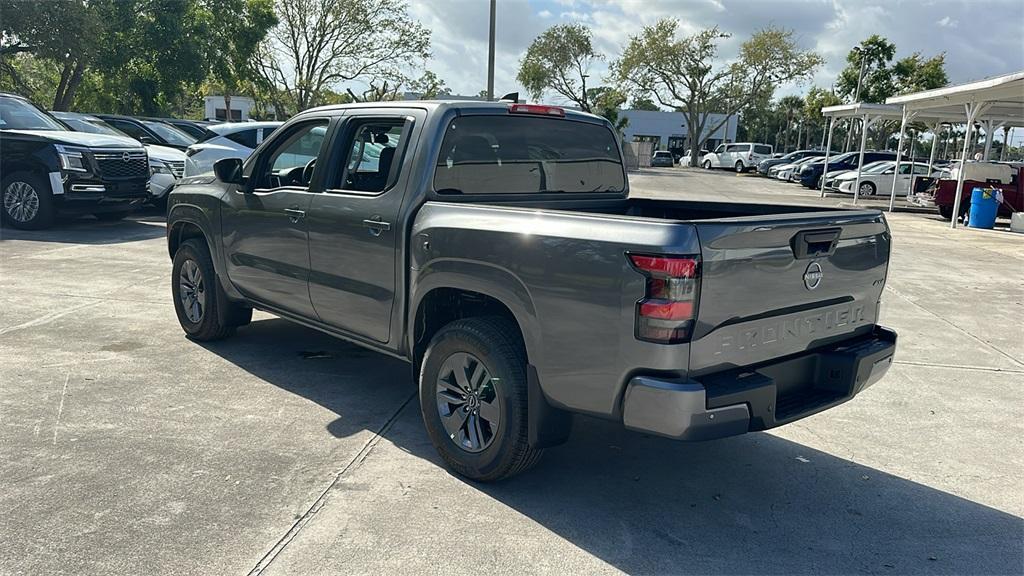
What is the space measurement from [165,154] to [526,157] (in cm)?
1157

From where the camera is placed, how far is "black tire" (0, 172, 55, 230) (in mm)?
11375

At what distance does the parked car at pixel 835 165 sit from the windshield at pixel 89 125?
85.2ft

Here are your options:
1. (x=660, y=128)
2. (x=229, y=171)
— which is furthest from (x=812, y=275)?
(x=660, y=128)

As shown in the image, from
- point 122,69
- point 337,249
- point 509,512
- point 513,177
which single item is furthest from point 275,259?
point 122,69

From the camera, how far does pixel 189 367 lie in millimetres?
5465

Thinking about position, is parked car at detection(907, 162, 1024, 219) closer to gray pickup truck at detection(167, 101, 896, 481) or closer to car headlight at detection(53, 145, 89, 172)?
gray pickup truck at detection(167, 101, 896, 481)

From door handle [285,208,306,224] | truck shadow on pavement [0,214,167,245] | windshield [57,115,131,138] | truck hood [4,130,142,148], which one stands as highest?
windshield [57,115,131,138]

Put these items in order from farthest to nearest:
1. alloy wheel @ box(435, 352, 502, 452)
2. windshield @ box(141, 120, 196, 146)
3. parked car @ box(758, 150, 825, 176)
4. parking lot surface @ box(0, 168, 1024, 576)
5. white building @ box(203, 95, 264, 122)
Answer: white building @ box(203, 95, 264, 122) < parked car @ box(758, 150, 825, 176) < windshield @ box(141, 120, 196, 146) < alloy wheel @ box(435, 352, 502, 452) < parking lot surface @ box(0, 168, 1024, 576)

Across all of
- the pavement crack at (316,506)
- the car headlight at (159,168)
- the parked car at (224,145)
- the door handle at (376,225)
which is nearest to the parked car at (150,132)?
the car headlight at (159,168)

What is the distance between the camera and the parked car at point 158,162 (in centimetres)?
1362

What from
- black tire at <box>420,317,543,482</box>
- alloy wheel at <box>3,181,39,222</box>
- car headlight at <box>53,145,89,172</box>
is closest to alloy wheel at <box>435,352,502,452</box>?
black tire at <box>420,317,543,482</box>

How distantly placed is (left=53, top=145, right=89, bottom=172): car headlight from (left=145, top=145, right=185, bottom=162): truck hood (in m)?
2.38

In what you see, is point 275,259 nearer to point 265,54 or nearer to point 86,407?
point 86,407

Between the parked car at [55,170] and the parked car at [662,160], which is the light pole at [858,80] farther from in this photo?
the parked car at [55,170]
